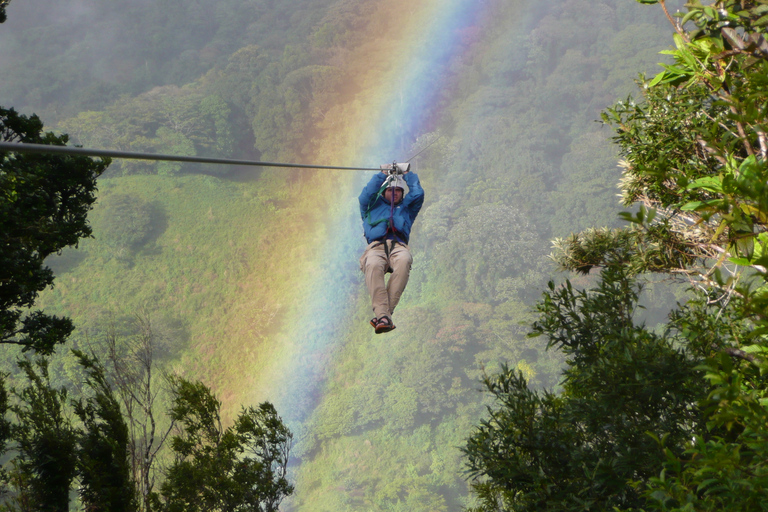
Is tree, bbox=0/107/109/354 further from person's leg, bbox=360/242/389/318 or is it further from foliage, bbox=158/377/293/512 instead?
foliage, bbox=158/377/293/512

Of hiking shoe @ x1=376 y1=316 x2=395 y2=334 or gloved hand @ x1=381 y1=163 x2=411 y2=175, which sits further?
gloved hand @ x1=381 y1=163 x2=411 y2=175

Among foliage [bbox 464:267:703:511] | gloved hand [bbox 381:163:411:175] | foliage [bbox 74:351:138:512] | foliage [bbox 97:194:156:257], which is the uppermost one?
foliage [bbox 97:194:156:257]

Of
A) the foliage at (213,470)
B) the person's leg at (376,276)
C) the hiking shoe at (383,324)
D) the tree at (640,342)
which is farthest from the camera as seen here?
the foliage at (213,470)

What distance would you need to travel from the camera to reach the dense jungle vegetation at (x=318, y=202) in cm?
3619

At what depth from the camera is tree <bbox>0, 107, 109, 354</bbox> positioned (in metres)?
4.72

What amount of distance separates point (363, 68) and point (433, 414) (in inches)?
1721

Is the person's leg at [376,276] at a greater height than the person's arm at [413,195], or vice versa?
the person's arm at [413,195]

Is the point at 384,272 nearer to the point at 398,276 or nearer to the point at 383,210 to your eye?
the point at 398,276

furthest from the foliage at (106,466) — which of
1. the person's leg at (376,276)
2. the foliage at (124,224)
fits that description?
the foliage at (124,224)

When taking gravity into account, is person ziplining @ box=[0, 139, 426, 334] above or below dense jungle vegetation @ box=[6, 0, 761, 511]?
below

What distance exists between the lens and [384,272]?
15.8ft

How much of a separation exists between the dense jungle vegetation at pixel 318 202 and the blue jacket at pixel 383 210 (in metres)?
17.5

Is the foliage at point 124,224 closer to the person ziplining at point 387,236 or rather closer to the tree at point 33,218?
the tree at point 33,218

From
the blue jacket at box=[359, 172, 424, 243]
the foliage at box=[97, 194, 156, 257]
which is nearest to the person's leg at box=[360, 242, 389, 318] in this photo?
the blue jacket at box=[359, 172, 424, 243]
